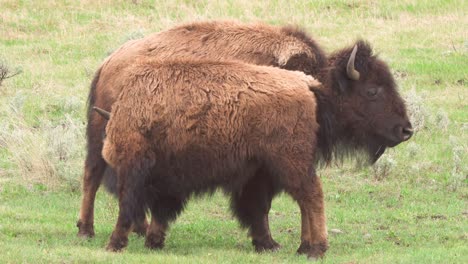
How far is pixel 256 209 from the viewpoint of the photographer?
33.2 ft

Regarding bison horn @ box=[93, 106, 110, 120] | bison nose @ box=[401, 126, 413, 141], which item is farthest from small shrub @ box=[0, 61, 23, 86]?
bison nose @ box=[401, 126, 413, 141]

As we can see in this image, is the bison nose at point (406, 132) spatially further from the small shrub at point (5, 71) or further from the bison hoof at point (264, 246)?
the small shrub at point (5, 71)

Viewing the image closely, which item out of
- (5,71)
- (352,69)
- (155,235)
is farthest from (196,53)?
(5,71)

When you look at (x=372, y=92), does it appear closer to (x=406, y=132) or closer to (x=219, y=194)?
(x=406, y=132)

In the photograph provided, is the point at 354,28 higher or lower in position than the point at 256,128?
lower

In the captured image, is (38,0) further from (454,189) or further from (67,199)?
(454,189)

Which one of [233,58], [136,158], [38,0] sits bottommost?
[38,0]

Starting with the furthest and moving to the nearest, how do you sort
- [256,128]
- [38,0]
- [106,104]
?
[38,0], [106,104], [256,128]

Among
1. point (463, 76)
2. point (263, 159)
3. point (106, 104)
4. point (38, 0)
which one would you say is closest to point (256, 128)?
point (263, 159)

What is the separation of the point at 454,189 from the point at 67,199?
479 cm

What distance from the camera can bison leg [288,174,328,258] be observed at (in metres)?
9.34

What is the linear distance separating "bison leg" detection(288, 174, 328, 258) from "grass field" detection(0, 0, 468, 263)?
0.75 ft

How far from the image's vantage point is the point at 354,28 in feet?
69.7

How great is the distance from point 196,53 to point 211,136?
1.39 metres
